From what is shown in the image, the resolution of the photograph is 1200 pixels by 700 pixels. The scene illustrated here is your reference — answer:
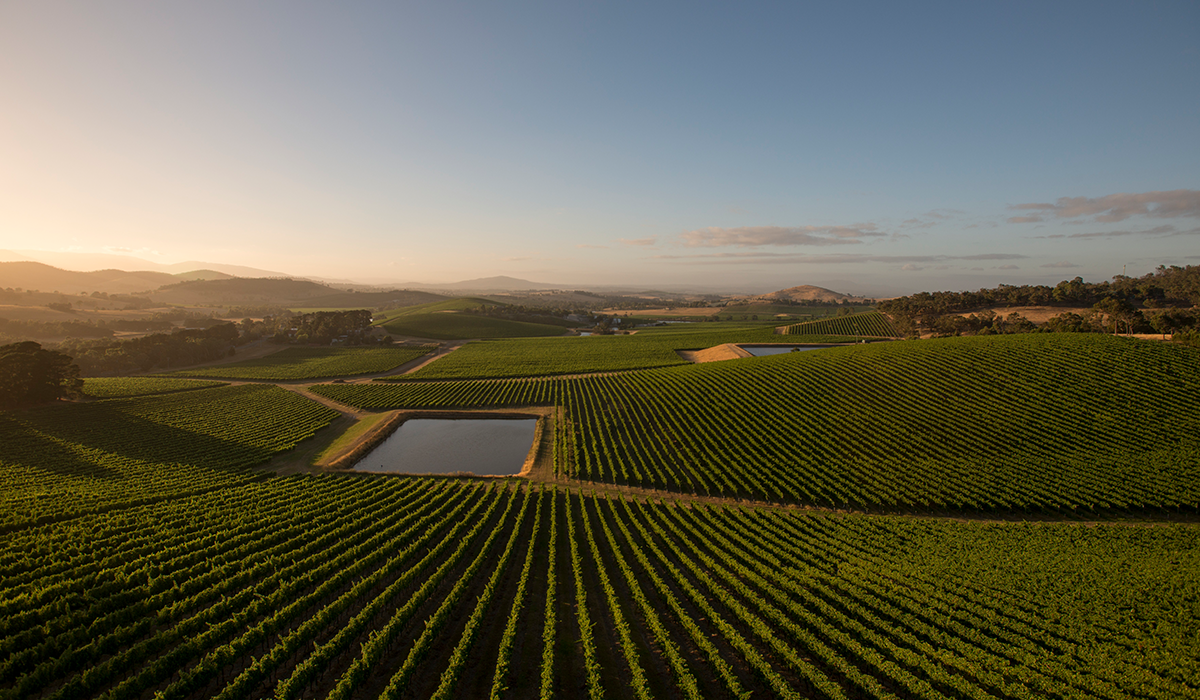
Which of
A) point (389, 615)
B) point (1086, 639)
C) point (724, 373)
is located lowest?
point (389, 615)

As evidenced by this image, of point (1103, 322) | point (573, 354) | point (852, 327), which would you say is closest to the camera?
point (1103, 322)

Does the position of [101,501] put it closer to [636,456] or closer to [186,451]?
[186,451]

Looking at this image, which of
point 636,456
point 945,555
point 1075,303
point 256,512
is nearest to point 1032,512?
point 945,555

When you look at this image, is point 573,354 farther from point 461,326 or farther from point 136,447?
point 461,326


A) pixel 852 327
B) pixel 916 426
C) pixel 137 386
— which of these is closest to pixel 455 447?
pixel 916 426

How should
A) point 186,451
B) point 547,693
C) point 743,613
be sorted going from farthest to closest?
point 186,451, point 743,613, point 547,693

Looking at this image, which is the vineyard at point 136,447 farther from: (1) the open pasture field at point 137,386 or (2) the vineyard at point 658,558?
(1) the open pasture field at point 137,386

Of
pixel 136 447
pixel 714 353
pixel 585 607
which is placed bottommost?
pixel 585 607
